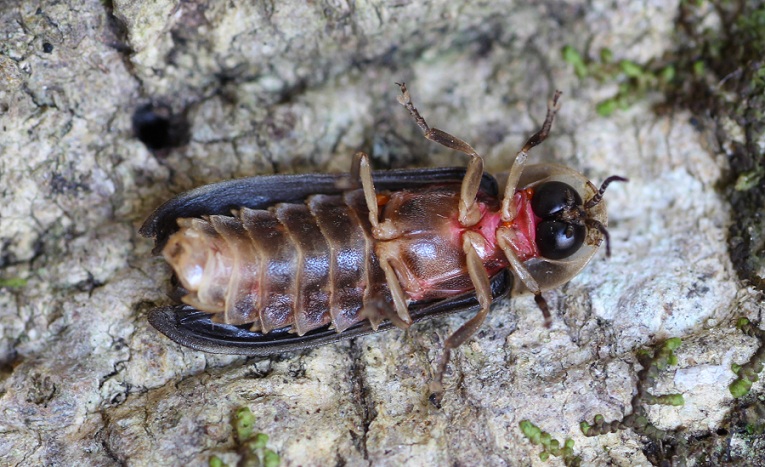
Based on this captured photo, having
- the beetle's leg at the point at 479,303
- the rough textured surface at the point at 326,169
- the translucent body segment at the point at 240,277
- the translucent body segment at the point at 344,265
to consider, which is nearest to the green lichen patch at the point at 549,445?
the rough textured surface at the point at 326,169

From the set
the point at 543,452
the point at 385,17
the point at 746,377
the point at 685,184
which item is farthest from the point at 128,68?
the point at 746,377

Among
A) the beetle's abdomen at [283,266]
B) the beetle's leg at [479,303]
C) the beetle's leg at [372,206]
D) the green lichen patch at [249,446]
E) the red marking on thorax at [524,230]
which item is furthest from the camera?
the red marking on thorax at [524,230]

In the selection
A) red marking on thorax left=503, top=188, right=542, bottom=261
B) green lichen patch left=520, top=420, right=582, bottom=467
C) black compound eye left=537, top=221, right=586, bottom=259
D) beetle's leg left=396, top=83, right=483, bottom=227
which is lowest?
green lichen patch left=520, top=420, right=582, bottom=467

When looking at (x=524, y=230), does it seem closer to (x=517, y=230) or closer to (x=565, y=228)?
(x=517, y=230)

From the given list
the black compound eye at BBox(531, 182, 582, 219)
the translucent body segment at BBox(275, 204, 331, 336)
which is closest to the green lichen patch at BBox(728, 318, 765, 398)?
the black compound eye at BBox(531, 182, 582, 219)

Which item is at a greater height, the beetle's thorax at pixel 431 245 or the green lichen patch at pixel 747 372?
the beetle's thorax at pixel 431 245

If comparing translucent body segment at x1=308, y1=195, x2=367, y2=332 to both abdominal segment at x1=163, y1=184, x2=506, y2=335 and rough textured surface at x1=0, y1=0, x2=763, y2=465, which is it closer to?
abdominal segment at x1=163, y1=184, x2=506, y2=335

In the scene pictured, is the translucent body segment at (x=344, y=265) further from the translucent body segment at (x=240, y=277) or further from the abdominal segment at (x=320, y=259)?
the translucent body segment at (x=240, y=277)
